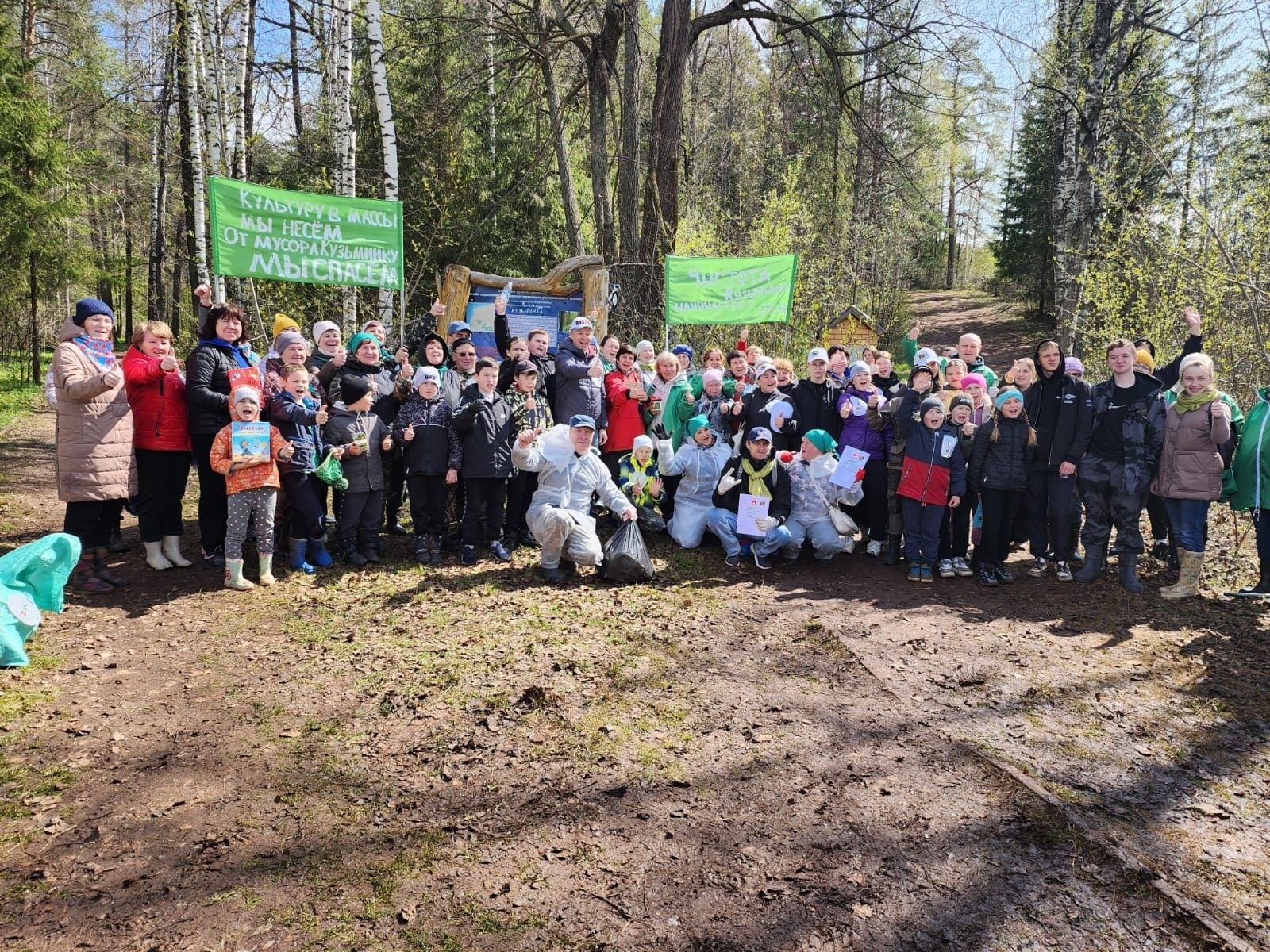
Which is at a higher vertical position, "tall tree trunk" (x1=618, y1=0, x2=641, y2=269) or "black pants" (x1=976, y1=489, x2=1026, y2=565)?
"tall tree trunk" (x1=618, y1=0, x2=641, y2=269)

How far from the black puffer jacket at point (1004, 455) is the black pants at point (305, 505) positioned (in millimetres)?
5912

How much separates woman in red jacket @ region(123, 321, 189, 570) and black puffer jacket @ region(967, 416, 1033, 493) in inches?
270

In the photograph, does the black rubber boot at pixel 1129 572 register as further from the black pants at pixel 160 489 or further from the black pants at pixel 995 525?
the black pants at pixel 160 489

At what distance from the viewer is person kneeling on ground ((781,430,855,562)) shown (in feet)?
23.4

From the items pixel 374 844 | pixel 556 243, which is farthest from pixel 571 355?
pixel 556 243

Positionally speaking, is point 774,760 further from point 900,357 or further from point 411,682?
point 900,357

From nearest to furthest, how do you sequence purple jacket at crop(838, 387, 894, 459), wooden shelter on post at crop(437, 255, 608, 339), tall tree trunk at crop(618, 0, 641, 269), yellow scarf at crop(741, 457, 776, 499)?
yellow scarf at crop(741, 457, 776, 499)
purple jacket at crop(838, 387, 894, 459)
wooden shelter on post at crop(437, 255, 608, 339)
tall tree trunk at crop(618, 0, 641, 269)

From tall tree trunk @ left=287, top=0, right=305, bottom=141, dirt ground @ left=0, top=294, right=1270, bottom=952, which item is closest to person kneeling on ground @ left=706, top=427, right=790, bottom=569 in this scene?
dirt ground @ left=0, top=294, right=1270, bottom=952

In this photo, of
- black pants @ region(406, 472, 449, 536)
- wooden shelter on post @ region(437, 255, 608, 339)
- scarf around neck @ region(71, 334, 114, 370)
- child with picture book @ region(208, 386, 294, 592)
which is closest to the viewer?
scarf around neck @ region(71, 334, 114, 370)

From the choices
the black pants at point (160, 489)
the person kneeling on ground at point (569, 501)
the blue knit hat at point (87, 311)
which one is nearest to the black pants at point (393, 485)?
the person kneeling on ground at point (569, 501)

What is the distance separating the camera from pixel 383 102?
914cm

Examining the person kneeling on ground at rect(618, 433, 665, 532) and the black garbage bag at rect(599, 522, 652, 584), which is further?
the person kneeling on ground at rect(618, 433, 665, 532)

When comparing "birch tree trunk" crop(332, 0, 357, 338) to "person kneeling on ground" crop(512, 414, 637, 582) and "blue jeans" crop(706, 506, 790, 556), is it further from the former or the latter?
"blue jeans" crop(706, 506, 790, 556)

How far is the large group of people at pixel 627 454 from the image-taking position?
5738 millimetres
